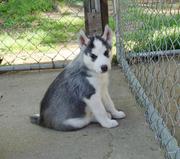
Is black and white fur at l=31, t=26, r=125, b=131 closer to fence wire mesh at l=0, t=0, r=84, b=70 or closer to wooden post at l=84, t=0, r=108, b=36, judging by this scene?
wooden post at l=84, t=0, r=108, b=36

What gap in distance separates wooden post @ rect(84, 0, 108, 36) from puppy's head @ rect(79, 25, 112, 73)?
1402mm

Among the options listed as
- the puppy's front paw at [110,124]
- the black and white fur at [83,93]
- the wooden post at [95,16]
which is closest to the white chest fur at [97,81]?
the black and white fur at [83,93]

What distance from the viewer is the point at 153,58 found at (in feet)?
13.3

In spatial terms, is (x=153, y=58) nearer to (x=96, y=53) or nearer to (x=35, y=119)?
(x=96, y=53)

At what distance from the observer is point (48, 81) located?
4680mm

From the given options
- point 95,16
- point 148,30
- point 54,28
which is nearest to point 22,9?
point 54,28

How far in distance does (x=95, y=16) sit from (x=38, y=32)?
1.44m

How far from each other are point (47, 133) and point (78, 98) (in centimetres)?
34

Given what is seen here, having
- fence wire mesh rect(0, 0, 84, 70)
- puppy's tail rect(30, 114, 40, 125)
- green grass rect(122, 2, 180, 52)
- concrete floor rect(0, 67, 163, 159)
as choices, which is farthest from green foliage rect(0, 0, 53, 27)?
puppy's tail rect(30, 114, 40, 125)

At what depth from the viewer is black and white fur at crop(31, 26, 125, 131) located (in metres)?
3.43

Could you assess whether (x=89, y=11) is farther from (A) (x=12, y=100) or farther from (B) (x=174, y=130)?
(B) (x=174, y=130)

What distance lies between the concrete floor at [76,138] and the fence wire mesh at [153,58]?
0.10 m

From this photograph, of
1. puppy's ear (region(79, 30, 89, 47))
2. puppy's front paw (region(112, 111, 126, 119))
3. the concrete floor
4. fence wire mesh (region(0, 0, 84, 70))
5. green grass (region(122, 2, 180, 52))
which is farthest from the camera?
fence wire mesh (region(0, 0, 84, 70))

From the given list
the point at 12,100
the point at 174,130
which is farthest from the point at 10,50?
the point at 174,130
